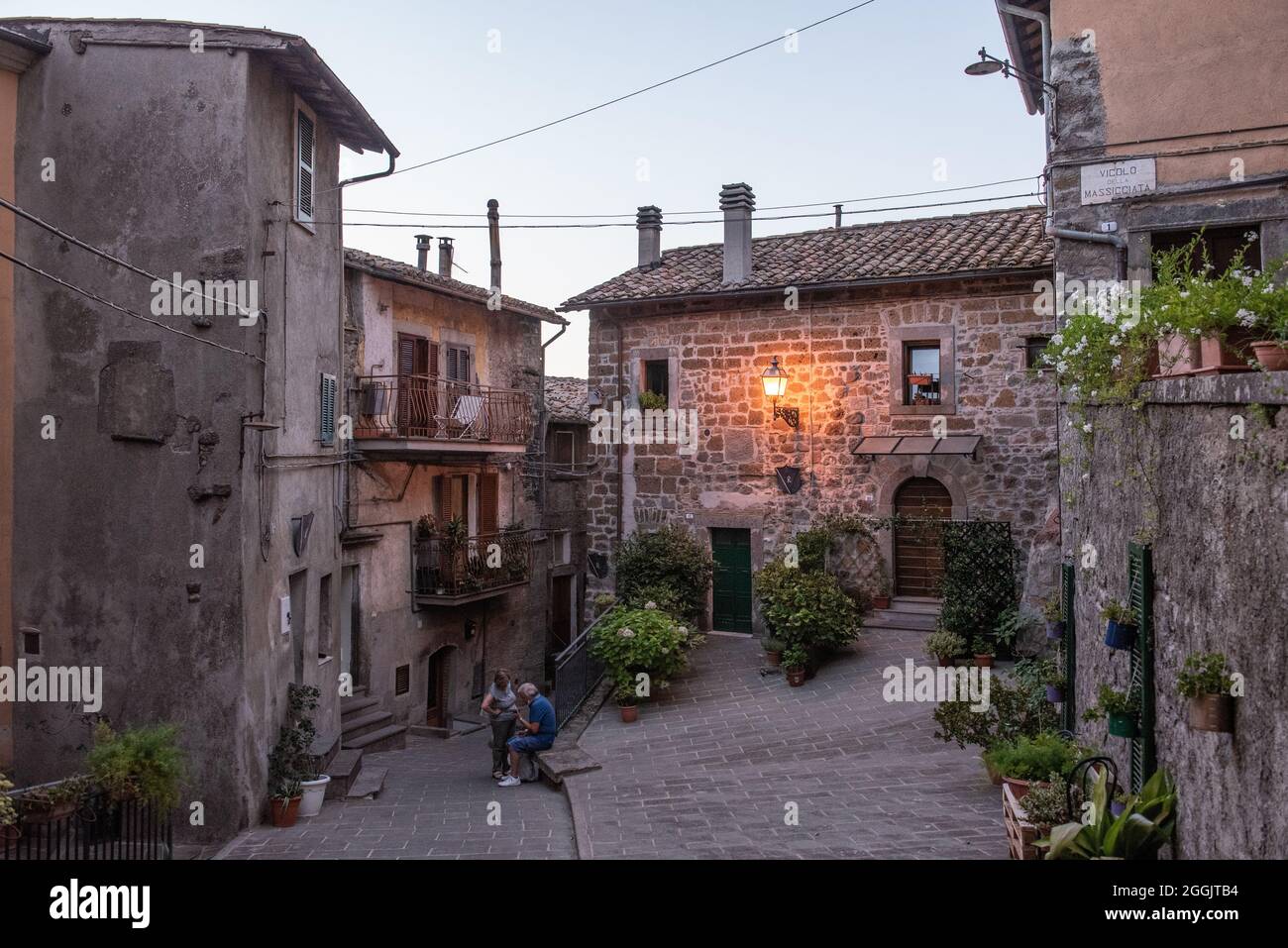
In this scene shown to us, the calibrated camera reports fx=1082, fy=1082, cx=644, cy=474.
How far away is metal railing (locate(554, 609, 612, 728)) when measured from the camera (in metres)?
13.7

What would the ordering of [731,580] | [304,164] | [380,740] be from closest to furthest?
[304,164] < [380,740] < [731,580]

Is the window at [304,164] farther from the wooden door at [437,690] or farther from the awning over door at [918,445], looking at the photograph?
the awning over door at [918,445]

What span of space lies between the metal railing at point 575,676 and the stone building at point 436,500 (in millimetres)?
3206

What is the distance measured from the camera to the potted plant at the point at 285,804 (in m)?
10.9

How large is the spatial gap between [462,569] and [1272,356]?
1491 cm

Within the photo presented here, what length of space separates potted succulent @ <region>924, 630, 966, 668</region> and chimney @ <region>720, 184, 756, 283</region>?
7.00 meters

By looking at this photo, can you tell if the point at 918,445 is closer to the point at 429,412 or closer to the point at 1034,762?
the point at 429,412

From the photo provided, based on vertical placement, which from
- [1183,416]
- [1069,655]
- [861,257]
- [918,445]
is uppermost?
[861,257]

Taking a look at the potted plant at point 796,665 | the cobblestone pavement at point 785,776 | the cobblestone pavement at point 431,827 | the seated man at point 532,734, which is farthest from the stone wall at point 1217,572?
the potted plant at point 796,665

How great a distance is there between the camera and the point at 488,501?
2025 centimetres

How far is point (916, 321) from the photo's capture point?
16766mm

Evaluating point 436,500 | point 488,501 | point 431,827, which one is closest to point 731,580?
point 488,501
